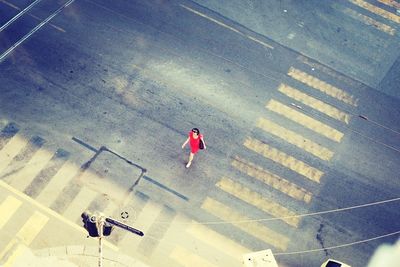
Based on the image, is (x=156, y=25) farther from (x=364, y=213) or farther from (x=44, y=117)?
(x=364, y=213)

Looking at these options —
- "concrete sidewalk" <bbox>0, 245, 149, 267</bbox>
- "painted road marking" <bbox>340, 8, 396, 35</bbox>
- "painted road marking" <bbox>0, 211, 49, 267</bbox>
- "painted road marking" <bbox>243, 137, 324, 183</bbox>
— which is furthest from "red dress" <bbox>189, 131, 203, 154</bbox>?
"painted road marking" <bbox>340, 8, 396, 35</bbox>

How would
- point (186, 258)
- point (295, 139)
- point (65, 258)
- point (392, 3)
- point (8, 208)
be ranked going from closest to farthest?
point (65, 258), point (186, 258), point (8, 208), point (295, 139), point (392, 3)

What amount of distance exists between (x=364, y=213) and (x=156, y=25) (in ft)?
31.9

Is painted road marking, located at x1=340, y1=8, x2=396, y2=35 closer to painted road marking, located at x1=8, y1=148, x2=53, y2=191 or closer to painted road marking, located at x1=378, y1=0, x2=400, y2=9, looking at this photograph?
painted road marking, located at x1=378, y1=0, x2=400, y2=9

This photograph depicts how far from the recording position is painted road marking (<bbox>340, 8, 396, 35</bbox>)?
55.5 ft

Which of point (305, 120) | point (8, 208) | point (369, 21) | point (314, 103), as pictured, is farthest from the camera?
point (369, 21)

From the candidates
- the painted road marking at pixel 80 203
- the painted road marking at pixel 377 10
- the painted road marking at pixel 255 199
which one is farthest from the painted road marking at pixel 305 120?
the painted road marking at pixel 377 10

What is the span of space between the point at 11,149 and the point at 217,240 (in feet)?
21.7

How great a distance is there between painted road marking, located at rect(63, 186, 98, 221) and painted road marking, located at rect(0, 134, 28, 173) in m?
2.31

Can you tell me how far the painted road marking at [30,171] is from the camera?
11.8m

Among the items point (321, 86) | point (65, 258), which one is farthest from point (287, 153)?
point (65, 258)

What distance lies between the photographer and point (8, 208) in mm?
11398

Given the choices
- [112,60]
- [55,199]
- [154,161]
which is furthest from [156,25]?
[55,199]

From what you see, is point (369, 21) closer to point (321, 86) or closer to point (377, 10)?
point (377, 10)
